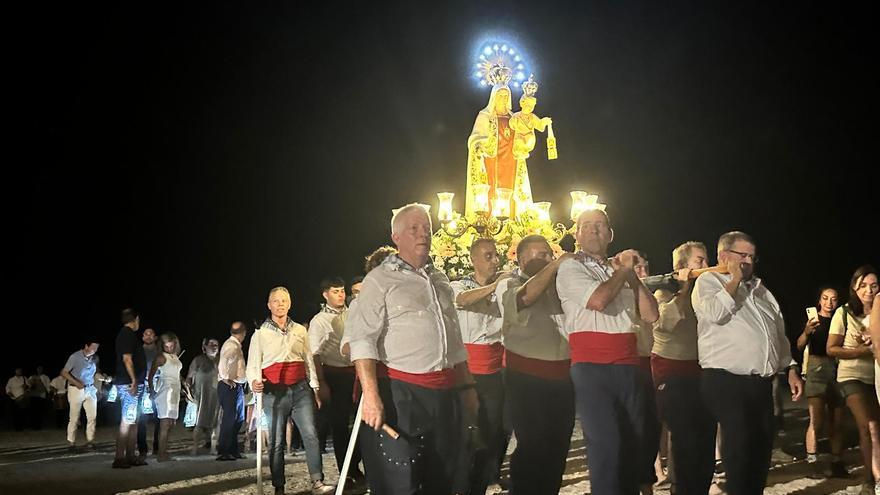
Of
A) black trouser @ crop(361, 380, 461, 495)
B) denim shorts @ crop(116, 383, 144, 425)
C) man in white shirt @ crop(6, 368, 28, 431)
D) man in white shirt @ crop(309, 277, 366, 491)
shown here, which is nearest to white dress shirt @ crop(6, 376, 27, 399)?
man in white shirt @ crop(6, 368, 28, 431)

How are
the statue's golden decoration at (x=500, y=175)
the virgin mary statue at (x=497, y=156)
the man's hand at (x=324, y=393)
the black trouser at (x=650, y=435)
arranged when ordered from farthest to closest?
1. the virgin mary statue at (x=497, y=156)
2. the statue's golden decoration at (x=500, y=175)
3. the man's hand at (x=324, y=393)
4. the black trouser at (x=650, y=435)

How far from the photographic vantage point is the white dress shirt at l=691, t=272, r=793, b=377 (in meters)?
4.82

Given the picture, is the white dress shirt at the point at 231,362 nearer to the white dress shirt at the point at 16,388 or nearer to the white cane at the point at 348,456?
the white cane at the point at 348,456

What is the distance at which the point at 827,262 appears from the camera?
25.2 meters

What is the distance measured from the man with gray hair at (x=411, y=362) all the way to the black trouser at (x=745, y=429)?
1.67m

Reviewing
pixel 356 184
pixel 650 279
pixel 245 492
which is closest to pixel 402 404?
pixel 650 279

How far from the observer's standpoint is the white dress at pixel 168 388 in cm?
1038

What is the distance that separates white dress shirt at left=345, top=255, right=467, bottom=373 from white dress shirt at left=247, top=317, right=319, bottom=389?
124 inches

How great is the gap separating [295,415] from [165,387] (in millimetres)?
4169

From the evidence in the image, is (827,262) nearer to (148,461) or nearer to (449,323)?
(148,461)

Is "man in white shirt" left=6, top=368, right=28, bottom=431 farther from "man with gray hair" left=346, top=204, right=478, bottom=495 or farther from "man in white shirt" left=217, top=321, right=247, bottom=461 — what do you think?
"man with gray hair" left=346, top=204, right=478, bottom=495

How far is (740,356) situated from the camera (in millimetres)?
4828

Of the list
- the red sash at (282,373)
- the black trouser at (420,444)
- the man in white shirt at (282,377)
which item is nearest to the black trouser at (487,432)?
the black trouser at (420,444)

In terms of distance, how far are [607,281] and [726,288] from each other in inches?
41.6
